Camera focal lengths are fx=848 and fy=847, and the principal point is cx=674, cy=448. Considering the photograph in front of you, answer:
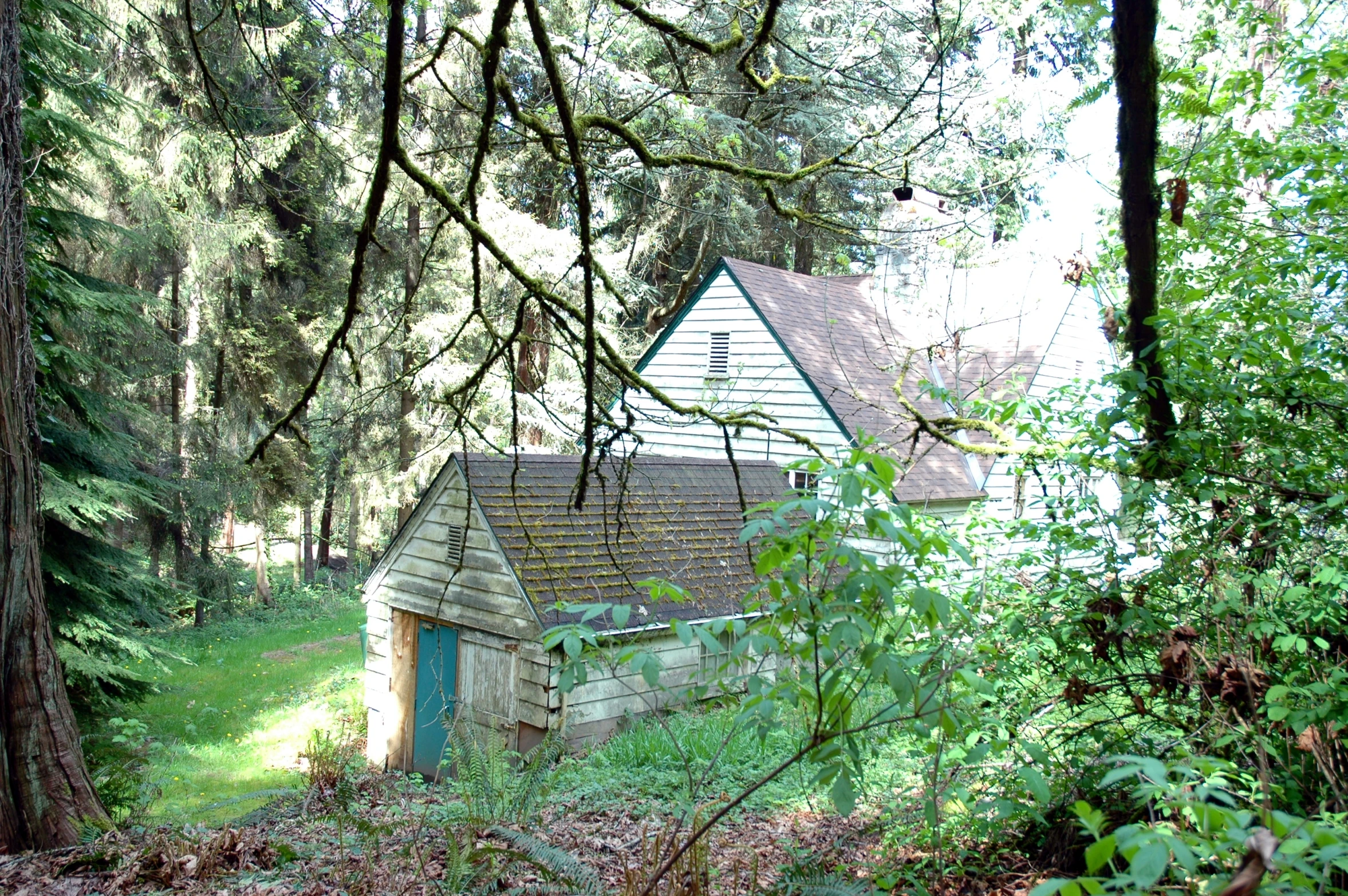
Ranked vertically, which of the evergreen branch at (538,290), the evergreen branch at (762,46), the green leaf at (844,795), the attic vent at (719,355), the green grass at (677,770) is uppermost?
the attic vent at (719,355)

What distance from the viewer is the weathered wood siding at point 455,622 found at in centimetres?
890

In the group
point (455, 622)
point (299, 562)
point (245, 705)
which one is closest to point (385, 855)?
point (455, 622)

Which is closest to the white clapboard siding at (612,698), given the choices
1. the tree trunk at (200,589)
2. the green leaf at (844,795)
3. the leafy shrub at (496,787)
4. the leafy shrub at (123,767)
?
the leafy shrub at (496,787)

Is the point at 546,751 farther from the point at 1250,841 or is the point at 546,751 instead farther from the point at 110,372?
the point at 110,372

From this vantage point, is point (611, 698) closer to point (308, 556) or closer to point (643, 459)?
point (643, 459)

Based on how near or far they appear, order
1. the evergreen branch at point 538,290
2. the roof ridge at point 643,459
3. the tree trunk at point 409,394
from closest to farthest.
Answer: the evergreen branch at point 538,290 < the roof ridge at point 643,459 < the tree trunk at point 409,394

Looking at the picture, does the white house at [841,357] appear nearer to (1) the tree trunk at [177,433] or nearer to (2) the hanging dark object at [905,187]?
(2) the hanging dark object at [905,187]

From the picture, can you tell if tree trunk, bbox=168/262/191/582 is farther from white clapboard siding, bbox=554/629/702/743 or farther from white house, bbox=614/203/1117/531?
white clapboard siding, bbox=554/629/702/743

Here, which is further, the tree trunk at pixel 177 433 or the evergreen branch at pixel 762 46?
the tree trunk at pixel 177 433

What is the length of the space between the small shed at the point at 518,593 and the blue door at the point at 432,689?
0.02 m

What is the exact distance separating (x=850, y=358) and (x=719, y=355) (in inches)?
96.0

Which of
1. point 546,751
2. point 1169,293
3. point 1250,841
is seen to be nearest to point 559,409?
point 546,751

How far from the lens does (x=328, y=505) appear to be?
26781 millimetres

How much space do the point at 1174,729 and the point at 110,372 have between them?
11498mm
